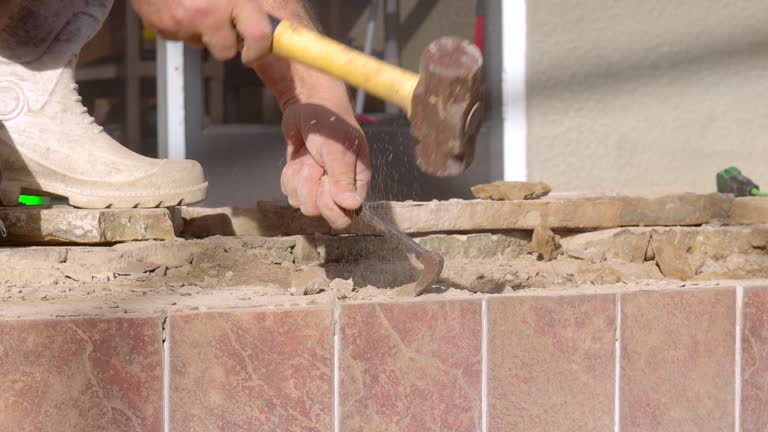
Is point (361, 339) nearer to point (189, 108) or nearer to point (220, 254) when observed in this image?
point (220, 254)

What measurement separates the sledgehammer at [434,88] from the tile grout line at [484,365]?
0.95 feet

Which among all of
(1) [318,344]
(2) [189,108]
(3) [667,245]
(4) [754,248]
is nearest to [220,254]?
(1) [318,344]

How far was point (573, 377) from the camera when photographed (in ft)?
6.64

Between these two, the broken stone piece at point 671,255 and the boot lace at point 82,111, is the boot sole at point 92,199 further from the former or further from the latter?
the broken stone piece at point 671,255

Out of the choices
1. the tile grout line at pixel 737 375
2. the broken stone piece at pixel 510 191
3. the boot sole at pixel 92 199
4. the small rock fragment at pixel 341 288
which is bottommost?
the tile grout line at pixel 737 375

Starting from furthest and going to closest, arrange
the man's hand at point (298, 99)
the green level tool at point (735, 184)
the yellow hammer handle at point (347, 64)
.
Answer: the green level tool at point (735, 184), the man's hand at point (298, 99), the yellow hammer handle at point (347, 64)

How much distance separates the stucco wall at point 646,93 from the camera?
4.22m

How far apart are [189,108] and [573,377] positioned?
108 inches

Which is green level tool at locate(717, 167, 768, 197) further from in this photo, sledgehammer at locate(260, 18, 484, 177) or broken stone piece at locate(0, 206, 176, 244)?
broken stone piece at locate(0, 206, 176, 244)

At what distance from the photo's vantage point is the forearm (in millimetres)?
2418

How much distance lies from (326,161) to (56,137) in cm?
82

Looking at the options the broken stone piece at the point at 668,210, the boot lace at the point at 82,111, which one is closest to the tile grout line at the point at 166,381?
the boot lace at the point at 82,111

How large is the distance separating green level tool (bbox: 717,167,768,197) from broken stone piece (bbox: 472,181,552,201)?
1.18m

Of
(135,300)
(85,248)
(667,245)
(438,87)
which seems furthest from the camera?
(667,245)
